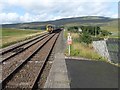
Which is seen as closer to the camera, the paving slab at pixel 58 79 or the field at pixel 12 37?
the paving slab at pixel 58 79

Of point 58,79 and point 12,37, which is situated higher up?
point 58,79

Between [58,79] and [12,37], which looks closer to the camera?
[58,79]

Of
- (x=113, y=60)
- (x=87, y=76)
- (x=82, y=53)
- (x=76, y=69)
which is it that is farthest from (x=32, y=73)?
(x=82, y=53)

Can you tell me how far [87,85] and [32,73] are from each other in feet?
14.7

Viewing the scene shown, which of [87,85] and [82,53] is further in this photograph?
[82,53]

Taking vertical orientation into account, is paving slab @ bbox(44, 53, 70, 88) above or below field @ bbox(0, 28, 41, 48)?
above

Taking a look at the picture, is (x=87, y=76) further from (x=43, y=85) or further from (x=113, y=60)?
(x=113, y=60)

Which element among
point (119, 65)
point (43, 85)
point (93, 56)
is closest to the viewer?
point (43, 85)

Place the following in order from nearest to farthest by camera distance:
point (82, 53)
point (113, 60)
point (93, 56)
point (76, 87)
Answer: point (76, 87) < point (113, 60) < point (93, 56) < point (82, 53)

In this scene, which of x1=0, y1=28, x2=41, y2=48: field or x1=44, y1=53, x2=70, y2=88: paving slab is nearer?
x1=44, y1=53, x2=70, y2=88: paving slab

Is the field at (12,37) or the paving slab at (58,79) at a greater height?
the paving slab at (58,79)

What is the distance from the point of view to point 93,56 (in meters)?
19.8

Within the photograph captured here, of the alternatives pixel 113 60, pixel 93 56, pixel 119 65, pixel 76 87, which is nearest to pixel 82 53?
pixel 93 56

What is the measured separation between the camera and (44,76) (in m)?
13.6
